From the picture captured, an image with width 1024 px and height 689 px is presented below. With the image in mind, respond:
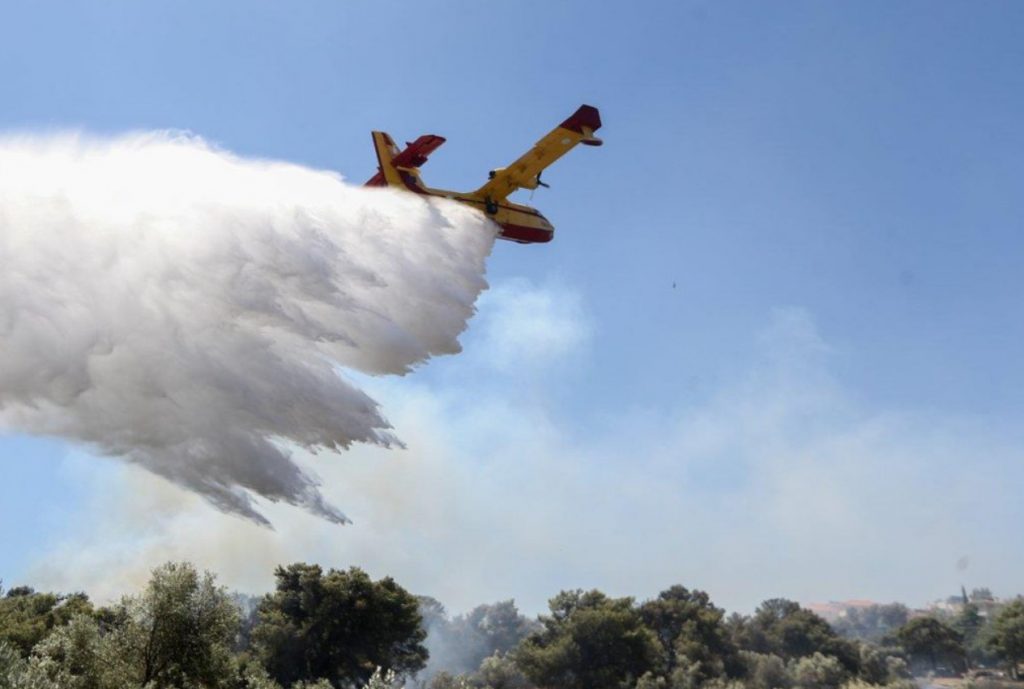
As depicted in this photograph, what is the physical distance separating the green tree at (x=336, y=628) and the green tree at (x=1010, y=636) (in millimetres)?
60141

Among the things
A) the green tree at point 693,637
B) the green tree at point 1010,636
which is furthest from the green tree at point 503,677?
the green tree at point 1010,636

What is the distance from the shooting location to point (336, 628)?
192 feet

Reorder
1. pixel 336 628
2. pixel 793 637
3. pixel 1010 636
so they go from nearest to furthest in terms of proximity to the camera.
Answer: pixel 336 628 → pixel 1010 636 → pixel 793 637

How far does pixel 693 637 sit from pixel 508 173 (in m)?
62.7

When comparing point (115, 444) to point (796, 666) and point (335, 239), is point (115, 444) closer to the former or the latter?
point (335, 239)

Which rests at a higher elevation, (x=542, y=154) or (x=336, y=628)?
(x=542, y=154)

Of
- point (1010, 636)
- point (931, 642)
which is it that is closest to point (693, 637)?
point (1010, 636)

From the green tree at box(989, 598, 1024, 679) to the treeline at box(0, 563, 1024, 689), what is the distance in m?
0.20

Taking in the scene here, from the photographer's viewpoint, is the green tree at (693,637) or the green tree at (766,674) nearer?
the green tree at (693,637)

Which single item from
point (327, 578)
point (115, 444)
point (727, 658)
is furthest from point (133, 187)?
point (727, 658)

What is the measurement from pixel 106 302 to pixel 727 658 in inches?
3034

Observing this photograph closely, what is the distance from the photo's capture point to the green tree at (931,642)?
338 ft

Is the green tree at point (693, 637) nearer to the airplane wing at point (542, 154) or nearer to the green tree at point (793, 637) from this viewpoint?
the green tree at point (793, 637)

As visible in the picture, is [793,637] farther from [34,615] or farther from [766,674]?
[34,615]
